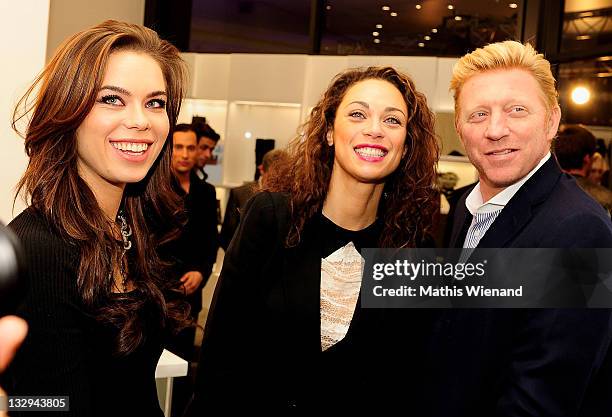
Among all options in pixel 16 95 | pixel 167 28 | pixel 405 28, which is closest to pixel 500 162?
pixel 16 95

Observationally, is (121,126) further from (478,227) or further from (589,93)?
(589,93)

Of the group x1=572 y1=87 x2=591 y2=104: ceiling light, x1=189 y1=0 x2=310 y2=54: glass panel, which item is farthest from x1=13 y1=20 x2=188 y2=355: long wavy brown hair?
x1=189 y1=0 x2=310 y2=54: glass panel

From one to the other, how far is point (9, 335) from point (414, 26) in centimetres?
666

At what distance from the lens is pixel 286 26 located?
7.56 meters

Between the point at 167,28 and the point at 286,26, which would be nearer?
the point at 167,28

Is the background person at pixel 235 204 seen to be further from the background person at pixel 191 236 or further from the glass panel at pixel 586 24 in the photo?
the glass panel at pixel 586 24

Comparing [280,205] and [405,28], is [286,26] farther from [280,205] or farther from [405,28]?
[280,205]

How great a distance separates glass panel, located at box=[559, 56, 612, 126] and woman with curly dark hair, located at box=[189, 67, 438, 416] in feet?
9.90

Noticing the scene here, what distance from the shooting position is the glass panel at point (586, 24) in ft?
12.6

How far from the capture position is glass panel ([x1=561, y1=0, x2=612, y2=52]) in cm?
384

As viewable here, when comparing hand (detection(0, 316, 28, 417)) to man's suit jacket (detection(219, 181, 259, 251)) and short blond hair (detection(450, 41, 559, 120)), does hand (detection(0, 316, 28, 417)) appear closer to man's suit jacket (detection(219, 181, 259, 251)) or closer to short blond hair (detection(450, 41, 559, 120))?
short blond hair (detection(450, 41, 559, 120))

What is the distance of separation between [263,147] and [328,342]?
516 centimetres

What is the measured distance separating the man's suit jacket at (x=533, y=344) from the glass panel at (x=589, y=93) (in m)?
3.52

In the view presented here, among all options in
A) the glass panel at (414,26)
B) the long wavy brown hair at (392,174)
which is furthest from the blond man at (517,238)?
the glass panel at (414,26)
